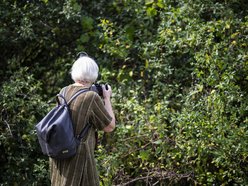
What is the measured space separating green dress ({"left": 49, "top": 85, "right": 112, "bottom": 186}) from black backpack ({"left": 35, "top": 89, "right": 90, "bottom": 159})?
59 millimetres

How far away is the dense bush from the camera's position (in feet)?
19.6

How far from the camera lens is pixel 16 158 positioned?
261 inches

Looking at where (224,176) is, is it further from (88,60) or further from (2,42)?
(2,42)

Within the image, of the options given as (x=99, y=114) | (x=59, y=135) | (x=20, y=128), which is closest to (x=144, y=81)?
(x=20, y=128)

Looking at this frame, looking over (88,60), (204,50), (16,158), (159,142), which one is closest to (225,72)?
(204,50)

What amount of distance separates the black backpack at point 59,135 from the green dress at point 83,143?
0.06m

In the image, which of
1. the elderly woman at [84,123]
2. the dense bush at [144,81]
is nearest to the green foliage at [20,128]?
the dense bush at [144,81]

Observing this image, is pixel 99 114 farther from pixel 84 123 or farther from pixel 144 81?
pixel 144 81

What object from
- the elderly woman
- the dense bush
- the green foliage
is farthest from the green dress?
the green foliage

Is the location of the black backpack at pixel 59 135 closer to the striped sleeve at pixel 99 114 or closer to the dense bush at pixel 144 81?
the striped sleeve at pixel 99 114

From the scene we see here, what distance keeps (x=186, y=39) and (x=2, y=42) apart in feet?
6.75

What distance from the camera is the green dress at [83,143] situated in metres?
4.61

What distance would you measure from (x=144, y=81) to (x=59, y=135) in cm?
252

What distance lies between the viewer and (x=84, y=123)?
4621 millimetres
